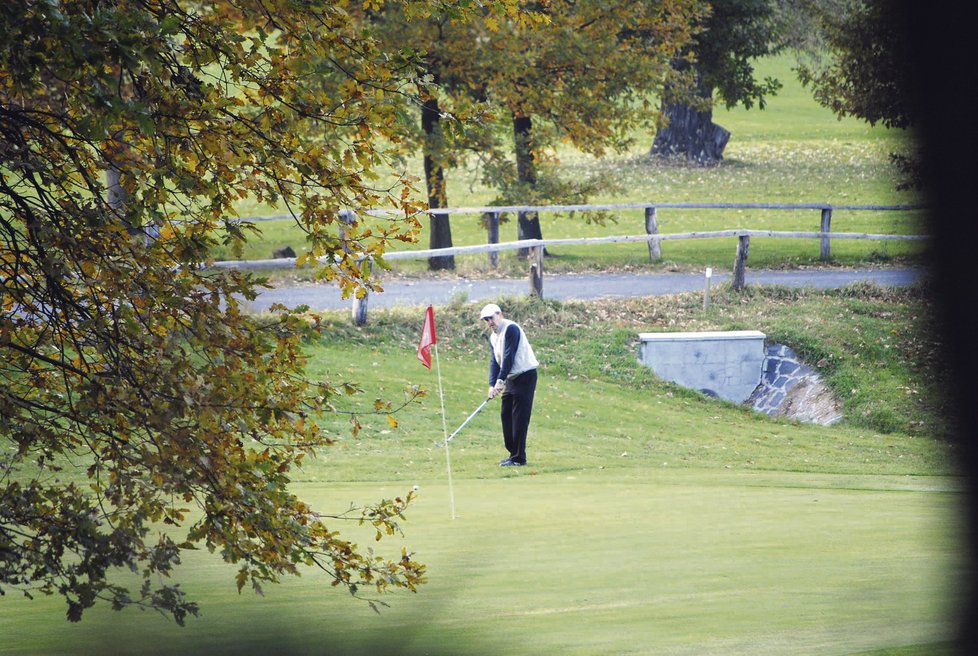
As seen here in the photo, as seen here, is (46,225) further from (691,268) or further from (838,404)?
(691,268)

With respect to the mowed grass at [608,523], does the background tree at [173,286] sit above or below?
above

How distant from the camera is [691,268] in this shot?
2795 centimetres

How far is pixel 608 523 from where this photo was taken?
388 inches

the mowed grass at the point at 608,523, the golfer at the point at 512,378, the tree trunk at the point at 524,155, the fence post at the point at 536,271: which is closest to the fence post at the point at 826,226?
the tree trunk at the point at 524,155

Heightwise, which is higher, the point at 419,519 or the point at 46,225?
the point at 46,225

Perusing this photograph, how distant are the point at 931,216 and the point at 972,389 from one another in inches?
38.9

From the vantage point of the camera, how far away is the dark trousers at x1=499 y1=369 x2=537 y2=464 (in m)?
14.3

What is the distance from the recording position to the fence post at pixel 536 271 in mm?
21766

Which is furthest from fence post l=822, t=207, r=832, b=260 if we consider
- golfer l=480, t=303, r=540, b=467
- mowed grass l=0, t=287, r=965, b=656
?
golfer l=480, t=303, r=540, b=467

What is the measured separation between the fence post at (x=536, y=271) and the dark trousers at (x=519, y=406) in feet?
24.3

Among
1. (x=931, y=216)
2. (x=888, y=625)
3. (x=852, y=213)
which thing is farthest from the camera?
(x=852, y=213)

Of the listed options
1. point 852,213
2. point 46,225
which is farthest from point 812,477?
point 852,213

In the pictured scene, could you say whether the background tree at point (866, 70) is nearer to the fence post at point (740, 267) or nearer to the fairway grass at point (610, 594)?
the fence post at point (740, 267)

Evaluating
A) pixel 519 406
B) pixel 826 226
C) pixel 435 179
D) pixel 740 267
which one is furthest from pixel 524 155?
pixel 519 406
